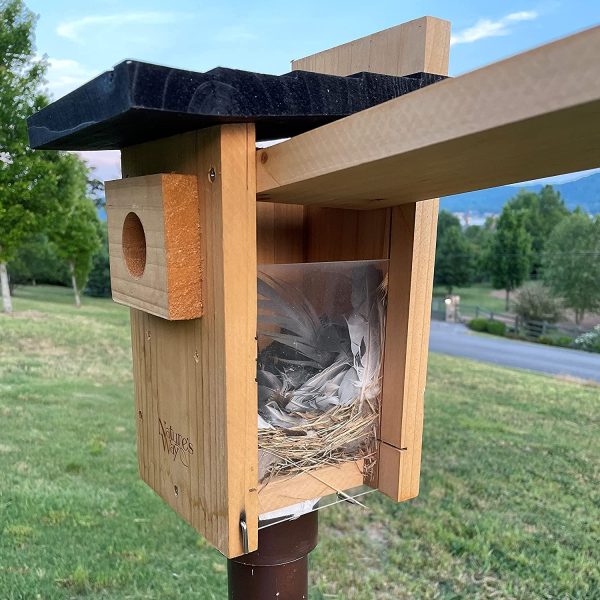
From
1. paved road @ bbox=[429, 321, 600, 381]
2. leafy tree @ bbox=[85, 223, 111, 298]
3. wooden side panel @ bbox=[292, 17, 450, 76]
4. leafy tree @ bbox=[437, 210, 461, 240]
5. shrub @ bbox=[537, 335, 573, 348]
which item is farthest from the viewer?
leafy tree @ bbox=[437, 210, 461, 240]

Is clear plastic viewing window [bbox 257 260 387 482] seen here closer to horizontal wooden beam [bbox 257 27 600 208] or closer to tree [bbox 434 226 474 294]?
horizontal wooden beam [bbox 257 27 600 208]

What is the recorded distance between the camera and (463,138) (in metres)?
0.56

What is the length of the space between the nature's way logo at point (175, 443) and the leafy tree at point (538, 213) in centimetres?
1644

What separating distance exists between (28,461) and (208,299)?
2670 mm

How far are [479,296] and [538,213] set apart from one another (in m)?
3.04

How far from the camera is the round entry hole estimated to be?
39.3 inches

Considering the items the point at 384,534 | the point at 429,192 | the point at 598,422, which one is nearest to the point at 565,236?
the point at 598,422

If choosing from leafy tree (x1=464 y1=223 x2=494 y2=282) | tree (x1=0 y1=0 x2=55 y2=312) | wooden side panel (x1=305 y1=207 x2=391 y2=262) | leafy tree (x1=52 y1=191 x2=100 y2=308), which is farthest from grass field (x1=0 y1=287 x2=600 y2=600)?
leafy tree (x1=464 y1=223 x2=494 y2=282)

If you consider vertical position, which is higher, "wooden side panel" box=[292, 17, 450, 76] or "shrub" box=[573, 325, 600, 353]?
"wooden side panel" box=[292, 17, 450, 76]

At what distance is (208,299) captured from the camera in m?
0.85

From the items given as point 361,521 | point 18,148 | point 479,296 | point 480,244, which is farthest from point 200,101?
point 480,244

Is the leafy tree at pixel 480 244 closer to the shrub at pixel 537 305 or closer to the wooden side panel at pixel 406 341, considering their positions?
the shrub at pixel 537 305

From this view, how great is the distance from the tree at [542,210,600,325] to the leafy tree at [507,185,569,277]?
1383 mm

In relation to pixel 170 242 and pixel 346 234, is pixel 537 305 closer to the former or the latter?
pixel 346 234
